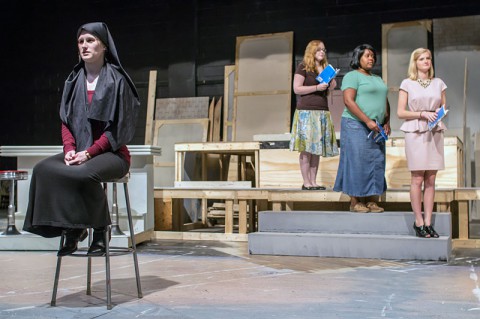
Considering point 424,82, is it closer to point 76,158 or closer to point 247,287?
point 247,287

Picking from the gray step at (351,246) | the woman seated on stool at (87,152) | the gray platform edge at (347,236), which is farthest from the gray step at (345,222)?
the woman seated on stool at (87,152)

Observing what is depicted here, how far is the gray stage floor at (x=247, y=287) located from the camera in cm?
270

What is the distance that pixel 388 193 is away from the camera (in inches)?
191

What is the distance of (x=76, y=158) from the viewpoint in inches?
105

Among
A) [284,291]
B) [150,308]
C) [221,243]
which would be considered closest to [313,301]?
[284,291]

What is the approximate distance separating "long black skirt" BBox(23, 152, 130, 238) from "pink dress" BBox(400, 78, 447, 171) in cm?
237

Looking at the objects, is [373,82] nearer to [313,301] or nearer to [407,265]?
[407,265]

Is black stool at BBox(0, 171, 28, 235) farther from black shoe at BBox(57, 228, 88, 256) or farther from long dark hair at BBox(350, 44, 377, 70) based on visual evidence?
long dark hair at BBox(350, 44, 377, 70)

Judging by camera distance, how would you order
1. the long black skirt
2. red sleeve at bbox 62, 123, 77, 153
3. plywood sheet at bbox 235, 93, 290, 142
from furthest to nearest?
plywood sheet at bbox 235, 93, 290, 142
red sleeve at bbox 62, 123, 77, 153
the long black skirt

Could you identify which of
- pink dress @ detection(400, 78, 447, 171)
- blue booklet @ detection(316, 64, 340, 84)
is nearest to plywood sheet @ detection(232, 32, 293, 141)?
blue booklet @ detection(316, 64, 340, 84)

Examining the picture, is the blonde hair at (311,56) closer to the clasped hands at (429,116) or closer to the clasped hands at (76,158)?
the clasped hands at (429,116)

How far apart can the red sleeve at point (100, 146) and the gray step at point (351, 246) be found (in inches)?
84.3

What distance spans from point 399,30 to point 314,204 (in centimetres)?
282

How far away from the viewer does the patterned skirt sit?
489 centimetres
